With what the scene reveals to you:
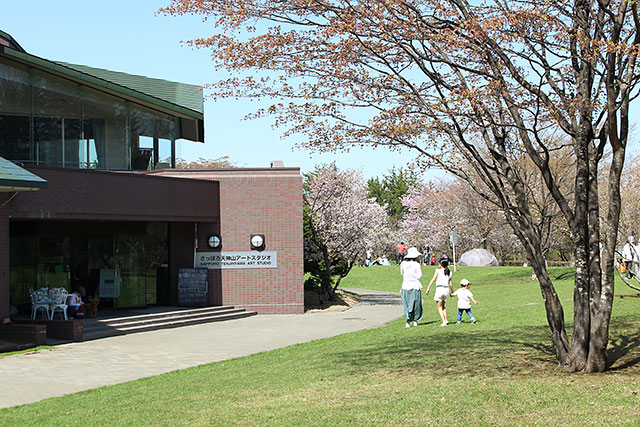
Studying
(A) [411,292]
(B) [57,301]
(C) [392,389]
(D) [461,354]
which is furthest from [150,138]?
(C) [392,389]

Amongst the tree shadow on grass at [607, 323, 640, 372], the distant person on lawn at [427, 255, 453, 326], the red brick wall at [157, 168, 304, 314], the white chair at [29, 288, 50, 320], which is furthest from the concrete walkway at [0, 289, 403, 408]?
the tree shadow on grass at [607, 323, 640, 372]

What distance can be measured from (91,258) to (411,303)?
11159 millimetres

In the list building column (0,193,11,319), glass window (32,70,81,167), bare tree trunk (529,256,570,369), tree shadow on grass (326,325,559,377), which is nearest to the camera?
bare tree trunk (529,256,570,369)

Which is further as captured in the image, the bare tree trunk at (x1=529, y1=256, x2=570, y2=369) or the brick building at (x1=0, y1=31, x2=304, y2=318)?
the brick building at (x1=0, y1=31, x2=304, y2=318)

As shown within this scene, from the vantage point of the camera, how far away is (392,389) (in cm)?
809

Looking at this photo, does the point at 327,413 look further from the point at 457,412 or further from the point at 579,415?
the point at 579,415

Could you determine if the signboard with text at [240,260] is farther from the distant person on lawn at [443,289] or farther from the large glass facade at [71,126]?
the distant person on lawn at [443,289]

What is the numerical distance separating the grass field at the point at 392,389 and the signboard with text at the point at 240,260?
8.81 metres

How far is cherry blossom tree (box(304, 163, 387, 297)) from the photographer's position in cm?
2662

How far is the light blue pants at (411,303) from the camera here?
15586mm

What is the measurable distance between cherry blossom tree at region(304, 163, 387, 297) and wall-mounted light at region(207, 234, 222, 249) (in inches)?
185

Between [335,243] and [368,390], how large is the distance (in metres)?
19.1

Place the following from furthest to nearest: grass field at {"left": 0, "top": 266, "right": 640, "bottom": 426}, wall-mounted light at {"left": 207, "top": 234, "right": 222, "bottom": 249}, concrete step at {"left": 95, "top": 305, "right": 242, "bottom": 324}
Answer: wall-mounted light at {"left": 207, "top": 234, "right": 222, "bottom": 249} → concrete step at {"left": 95, "top": 305, "right": 242, "bottom": 324} → grass field at {"left": 0, "top": 266, "right": 640, "bottom": 426}

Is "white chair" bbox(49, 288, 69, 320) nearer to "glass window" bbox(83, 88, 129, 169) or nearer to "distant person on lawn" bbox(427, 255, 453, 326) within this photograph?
"glass window" bbox(83, 88, 129, 169)
